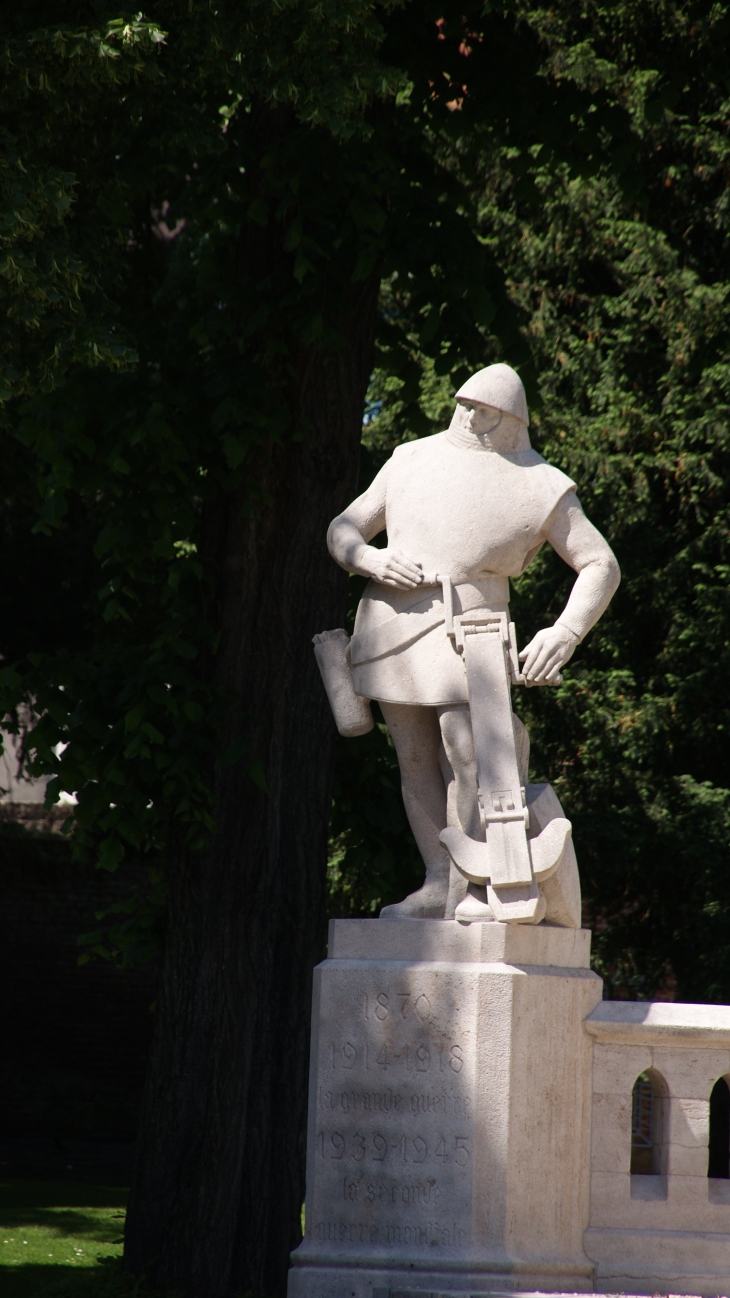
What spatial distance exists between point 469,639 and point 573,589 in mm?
432

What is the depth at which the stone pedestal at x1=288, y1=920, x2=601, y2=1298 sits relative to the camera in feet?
14.9

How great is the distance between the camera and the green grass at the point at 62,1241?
7301mm

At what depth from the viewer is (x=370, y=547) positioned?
511cm

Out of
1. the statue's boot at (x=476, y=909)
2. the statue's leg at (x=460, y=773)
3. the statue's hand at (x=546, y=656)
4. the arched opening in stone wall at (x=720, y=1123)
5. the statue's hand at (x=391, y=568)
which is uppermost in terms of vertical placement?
the statue's hand at (x=391, y=568)

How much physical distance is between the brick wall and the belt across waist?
10846mm

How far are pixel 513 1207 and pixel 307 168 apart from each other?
4943 millimetres

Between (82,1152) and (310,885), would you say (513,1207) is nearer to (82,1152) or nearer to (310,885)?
(310,885)

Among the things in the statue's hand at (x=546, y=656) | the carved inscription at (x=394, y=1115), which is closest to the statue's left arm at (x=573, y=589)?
the statue's hand at (x=546, y=656)

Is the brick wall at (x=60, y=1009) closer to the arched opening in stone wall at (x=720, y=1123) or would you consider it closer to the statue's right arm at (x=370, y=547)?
the arched opening in stone wall at (x=720, y=1123)

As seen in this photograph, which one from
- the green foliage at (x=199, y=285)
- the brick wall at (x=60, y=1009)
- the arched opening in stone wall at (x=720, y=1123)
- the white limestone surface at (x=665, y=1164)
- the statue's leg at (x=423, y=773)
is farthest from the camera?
the brick wall at (x=60, y=1009)

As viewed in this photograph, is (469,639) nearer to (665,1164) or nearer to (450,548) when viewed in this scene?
(450,548)

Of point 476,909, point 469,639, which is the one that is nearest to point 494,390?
point 469,639

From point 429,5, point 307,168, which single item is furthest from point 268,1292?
point 429,5

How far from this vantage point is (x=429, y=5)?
8.00 meters
